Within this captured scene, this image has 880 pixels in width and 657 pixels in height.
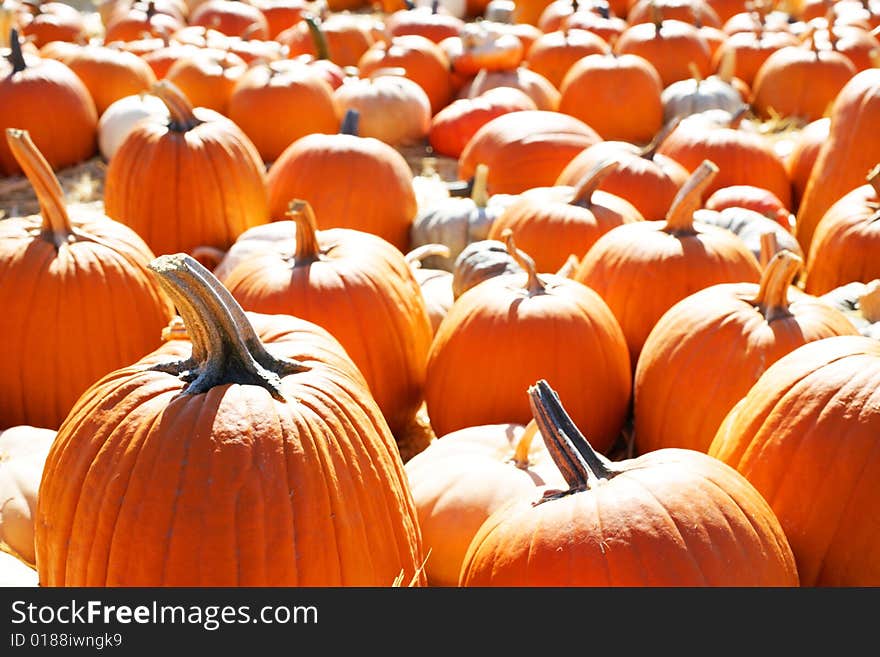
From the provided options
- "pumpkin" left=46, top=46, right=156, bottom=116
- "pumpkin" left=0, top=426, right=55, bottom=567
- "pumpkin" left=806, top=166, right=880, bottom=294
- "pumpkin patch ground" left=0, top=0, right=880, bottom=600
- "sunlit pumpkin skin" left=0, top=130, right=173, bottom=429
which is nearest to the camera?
"pumpkin patch ground" left=0, top=0, right=880, bottom=600

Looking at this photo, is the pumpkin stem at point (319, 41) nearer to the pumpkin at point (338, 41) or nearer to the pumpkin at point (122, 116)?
the pumpkin at point (338, 41)

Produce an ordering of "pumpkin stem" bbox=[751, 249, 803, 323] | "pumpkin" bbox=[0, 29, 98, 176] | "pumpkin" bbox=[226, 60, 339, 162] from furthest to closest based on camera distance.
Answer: "pumpkin" bbox=[226, 60, 339, 162] < "pumpkin" bbox=[0, 29, 98, 176] < "pumpkin stem" bbox=[751, 249, 803, 323]

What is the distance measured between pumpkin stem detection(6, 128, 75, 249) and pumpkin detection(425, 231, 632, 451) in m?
1.37

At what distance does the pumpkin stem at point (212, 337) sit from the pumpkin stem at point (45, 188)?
141 centimetres

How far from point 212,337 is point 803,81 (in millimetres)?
6453

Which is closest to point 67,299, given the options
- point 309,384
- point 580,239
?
point 309,384

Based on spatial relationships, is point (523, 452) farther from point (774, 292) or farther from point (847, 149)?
point (847, 149)

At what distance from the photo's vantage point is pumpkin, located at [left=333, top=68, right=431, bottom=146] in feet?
24.6

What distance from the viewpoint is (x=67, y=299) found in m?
3.78

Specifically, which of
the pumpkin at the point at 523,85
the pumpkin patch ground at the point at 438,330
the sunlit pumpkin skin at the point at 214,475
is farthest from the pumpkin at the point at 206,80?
the sunlit pumpkin skin at the point at 214,475

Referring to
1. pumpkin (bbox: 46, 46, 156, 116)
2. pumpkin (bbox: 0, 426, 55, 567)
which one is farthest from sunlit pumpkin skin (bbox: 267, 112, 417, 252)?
pumpkin (bbox: 46, 46, 156, 116)

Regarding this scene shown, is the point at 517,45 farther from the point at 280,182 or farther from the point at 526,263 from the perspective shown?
the point at 526,263

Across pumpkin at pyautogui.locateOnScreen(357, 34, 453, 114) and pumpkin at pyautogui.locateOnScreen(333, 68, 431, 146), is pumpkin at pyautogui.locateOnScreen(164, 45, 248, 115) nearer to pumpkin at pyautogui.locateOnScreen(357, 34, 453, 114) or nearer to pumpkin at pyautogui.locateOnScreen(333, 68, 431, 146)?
pumpkin at pyautogui.locateOnScreen(333, 68, 431, 146)

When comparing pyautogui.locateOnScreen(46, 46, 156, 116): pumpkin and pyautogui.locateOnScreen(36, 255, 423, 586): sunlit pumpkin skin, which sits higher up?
pyautogui.locateOnScreen(36, 255, 423, 586): sunlit pumpkin skin
